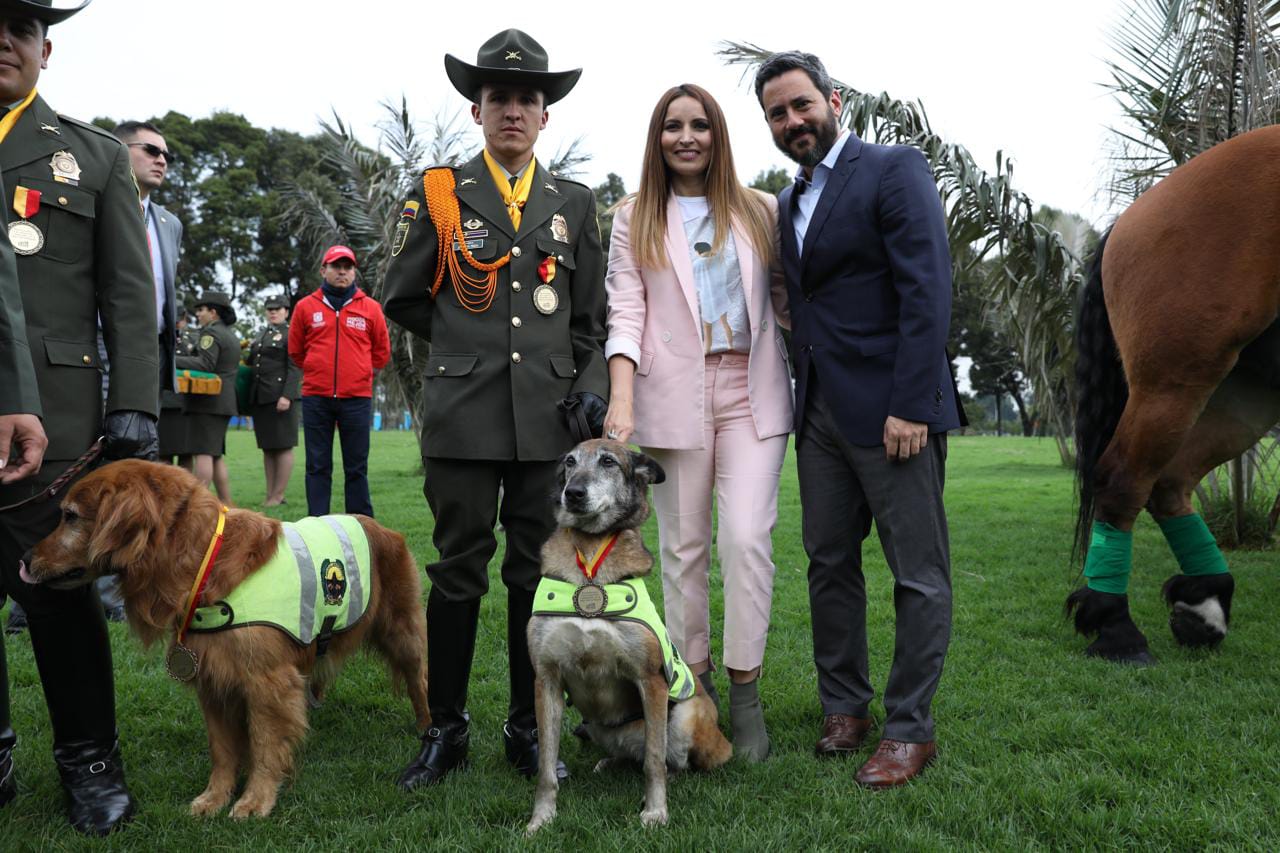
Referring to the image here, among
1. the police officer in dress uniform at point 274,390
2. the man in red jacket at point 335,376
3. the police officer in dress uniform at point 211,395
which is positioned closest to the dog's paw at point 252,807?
the man in red jacket at point 335,376

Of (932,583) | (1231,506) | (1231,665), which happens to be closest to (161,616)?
(932,583)

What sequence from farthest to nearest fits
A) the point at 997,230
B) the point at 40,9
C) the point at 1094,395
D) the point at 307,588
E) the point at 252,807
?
1. the point at 997,230
2. the point at 1094,395
3. the point at 307,588
4. the point at 252,807
5. the point at 40,9

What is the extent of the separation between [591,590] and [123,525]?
1633 millimetres

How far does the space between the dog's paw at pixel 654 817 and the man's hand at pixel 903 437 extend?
5.31ft

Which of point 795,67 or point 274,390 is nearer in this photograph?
point 795,67

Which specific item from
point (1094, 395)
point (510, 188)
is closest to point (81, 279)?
point (510, 188)

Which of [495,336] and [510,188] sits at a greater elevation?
[510,188]

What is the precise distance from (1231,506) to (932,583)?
6794 mm

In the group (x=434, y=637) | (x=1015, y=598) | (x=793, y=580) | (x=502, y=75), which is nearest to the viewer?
(x=502, y=75)

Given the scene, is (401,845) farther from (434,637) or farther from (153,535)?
(153,535)

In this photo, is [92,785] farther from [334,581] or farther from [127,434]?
[127,434]

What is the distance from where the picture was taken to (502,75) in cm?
358

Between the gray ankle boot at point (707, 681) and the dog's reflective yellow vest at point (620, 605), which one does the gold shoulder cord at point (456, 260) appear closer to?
the dog's reflective yellow vest at point (620, 605)

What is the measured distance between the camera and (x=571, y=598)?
3293 mm
